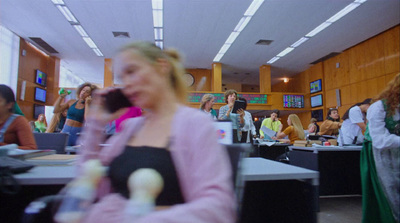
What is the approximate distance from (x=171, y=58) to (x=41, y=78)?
11058 mm

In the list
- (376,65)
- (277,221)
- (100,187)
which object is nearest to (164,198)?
(100,187)

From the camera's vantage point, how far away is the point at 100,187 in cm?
74

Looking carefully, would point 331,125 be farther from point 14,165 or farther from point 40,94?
point 40,94

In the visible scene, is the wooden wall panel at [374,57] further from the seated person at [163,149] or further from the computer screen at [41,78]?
the computer screen at [41,78]

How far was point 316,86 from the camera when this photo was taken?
10.8 m

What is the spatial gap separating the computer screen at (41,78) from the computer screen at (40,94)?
0.86ft

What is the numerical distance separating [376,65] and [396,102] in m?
7.66

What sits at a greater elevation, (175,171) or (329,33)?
(329,33)

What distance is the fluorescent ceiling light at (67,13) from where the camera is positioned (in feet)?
20.8

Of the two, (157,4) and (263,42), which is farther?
(263,42)

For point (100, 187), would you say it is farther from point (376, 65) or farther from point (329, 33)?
point (376, 65)

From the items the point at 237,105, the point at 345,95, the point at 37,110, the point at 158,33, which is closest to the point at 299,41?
the point at 345,95

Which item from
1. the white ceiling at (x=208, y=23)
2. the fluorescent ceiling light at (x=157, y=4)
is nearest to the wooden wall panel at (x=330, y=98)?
the white ceiling at (x=208, y=23)

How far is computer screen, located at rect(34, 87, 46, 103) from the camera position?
941cm
